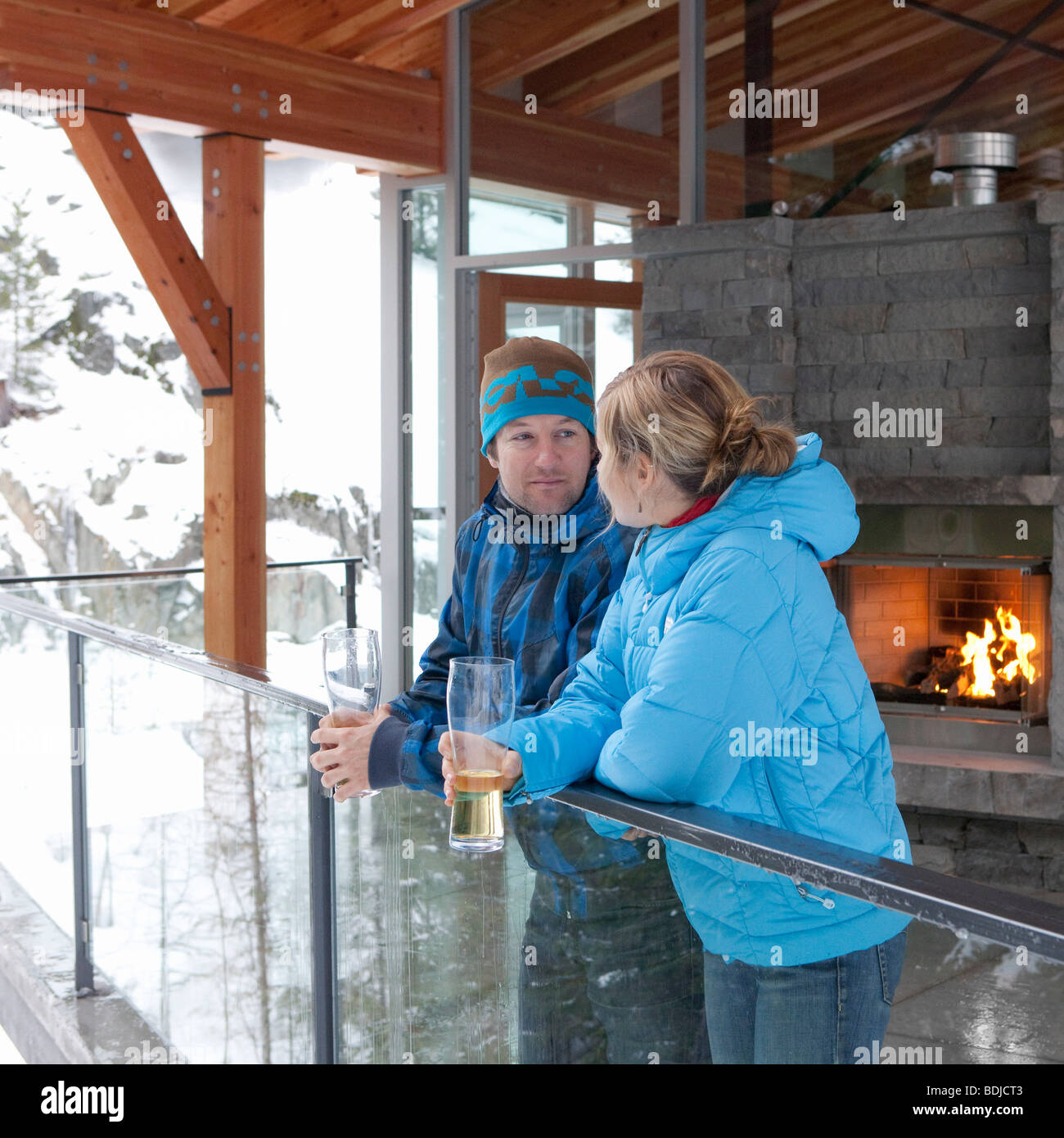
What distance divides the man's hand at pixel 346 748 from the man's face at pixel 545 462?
0.43m

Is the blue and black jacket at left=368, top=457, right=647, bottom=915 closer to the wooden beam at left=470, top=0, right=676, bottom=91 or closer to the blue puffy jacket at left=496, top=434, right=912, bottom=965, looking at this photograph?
the blue puffy jacket at left=496, top=434, right=912, bottom=965

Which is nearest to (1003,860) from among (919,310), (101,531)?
(919,310)

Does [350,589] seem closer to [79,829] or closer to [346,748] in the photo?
[79,829]

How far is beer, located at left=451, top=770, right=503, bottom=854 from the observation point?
1.44 meters

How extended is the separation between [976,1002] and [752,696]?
413 millimetres

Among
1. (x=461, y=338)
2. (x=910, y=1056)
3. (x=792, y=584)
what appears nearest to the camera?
(x=910, y=1056)

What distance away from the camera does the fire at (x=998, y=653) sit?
4699mm

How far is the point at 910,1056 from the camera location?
105 centimetres
